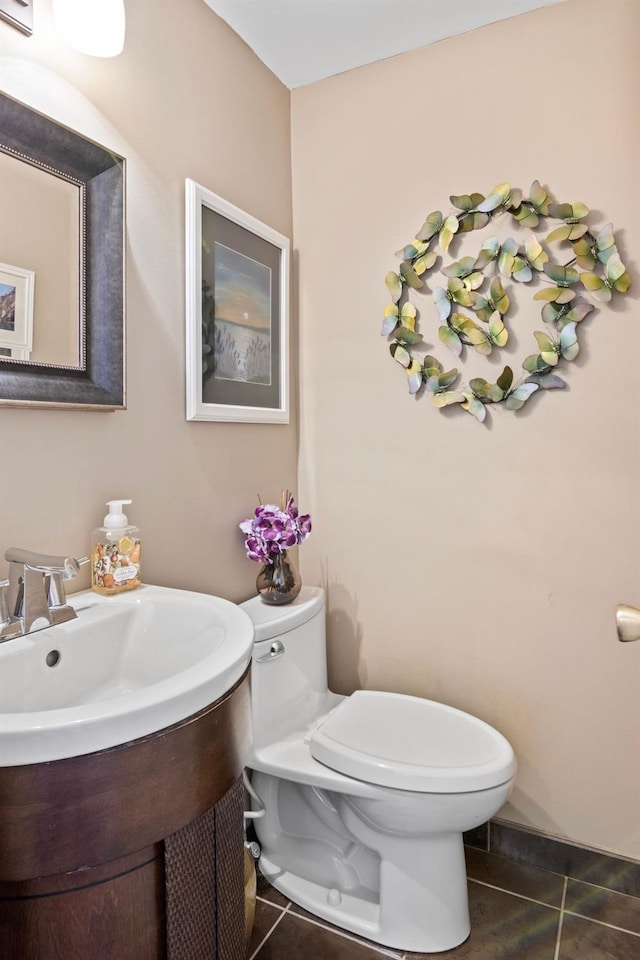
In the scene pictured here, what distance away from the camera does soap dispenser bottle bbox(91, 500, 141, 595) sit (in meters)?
1.13

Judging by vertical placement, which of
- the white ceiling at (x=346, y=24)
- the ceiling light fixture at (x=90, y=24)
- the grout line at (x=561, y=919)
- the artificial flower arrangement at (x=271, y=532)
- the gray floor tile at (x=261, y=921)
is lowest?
the grout line at (x=561, y=919)

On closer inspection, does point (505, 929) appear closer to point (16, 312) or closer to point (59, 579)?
point (59, 579)

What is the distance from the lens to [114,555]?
1145 millimetres

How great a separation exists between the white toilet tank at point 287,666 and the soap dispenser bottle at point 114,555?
37cm

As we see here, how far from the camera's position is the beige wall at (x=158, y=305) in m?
1.07

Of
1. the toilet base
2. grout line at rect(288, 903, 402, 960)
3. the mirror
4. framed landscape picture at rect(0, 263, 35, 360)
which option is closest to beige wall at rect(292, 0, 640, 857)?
the toilet base

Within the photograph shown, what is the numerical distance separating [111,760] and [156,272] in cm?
106

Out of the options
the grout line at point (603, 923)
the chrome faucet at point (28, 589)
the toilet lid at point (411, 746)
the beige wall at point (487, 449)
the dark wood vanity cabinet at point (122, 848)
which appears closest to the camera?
the dark wood vanity cabinet at point (122, 848)

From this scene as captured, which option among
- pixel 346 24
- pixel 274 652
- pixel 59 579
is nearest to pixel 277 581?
pixel 274 652

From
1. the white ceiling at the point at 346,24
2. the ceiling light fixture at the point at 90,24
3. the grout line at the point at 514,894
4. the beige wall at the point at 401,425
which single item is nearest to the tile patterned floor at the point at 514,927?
the grout line at the point at 514,894

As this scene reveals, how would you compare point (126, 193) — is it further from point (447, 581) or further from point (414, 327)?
point (447, 581)

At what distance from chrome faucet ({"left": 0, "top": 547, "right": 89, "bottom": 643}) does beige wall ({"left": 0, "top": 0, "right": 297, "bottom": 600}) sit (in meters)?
0.10

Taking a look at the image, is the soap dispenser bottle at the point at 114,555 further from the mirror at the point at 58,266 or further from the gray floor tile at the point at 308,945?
the gray floor tile at the point at 308,945

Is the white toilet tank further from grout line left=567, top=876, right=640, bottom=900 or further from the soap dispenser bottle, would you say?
grout line left=567, top=876, right=640, bottom=900
